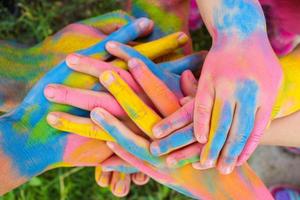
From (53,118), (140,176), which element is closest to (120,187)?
(140,176)

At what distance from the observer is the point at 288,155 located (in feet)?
5.69

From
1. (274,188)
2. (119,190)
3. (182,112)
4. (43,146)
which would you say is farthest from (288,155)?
(43,146)

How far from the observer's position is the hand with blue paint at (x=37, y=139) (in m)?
1.05

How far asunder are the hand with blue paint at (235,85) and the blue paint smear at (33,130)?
0.93ft

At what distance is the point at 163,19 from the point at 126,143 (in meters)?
0.39

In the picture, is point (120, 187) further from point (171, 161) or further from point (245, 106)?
point (245, 106)

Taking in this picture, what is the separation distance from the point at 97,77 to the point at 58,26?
0.66 m

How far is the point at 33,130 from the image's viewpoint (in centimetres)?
108

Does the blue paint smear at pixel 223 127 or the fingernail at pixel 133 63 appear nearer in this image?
the blue paint smear at pixel 223 127

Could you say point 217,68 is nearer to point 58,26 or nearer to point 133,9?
point 133,9

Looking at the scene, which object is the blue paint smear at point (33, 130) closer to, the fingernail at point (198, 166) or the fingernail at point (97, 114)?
the fingernail at point (97, 114)

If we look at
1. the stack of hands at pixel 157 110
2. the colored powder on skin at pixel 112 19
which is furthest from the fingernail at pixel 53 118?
the colored powder on skin at pixel 112 19

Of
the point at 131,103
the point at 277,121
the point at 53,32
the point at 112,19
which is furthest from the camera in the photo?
the point at 53,32

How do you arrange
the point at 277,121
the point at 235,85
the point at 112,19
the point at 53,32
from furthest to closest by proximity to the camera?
the point at 53,32, the point at 112,19, the point at 277,121, the point at 235,85
